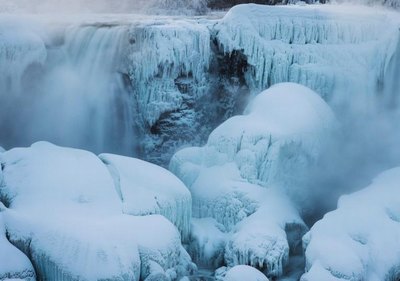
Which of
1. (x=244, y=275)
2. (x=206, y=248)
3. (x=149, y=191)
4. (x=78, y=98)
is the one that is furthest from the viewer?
(x=78, y=98)

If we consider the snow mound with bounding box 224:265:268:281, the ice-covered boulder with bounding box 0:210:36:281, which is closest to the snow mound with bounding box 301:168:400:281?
the snow mound with bounding box 224:265:268:281

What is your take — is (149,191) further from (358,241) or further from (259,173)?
(358,241)

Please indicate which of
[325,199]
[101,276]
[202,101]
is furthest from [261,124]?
[101,276]

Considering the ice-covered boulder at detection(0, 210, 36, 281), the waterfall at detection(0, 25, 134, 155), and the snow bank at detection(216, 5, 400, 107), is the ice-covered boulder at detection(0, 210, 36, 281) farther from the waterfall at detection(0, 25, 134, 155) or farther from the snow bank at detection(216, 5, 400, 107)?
the snow bank at detection(216, 5, 400, 107)

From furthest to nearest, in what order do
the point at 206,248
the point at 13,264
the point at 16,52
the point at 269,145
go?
the point at 16,52, the point at 269,145, the point at 206,248, the point at 13,264

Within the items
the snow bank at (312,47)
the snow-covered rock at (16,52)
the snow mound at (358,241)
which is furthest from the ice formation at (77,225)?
the snow bank at (312,47)

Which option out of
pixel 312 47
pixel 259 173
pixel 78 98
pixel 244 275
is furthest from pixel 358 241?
pixel 78 98
